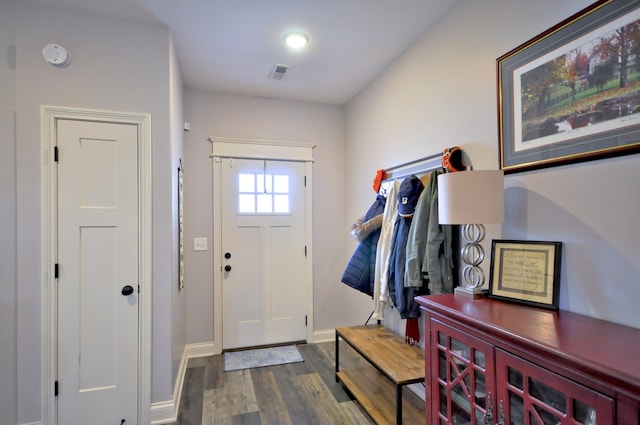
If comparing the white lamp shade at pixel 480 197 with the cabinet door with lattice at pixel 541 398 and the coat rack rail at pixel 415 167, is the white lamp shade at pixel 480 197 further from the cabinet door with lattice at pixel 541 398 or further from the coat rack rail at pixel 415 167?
the coat rack rail at pixel 415 167

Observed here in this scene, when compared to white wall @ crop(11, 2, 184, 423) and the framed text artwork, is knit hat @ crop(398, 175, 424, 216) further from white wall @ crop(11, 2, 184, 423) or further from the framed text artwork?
A: white wall @ crop(11, 2, 184, 423)

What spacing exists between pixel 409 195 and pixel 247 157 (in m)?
1.93

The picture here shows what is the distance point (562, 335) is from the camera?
1.08m

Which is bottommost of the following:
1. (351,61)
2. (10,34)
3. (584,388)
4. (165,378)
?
(165,378)

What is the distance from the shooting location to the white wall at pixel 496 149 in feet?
4.01

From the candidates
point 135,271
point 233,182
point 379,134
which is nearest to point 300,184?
point 233,182

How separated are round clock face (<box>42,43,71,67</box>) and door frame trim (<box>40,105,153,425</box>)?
0.95 feet

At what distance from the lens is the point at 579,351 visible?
0.95 meters

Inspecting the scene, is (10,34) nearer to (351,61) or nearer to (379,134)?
(351,61)

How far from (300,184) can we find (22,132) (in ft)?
7.76

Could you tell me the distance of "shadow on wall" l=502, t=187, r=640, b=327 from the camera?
121cm

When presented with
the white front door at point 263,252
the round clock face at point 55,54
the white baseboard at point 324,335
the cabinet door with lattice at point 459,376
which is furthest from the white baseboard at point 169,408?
the round clock face at point 55,54

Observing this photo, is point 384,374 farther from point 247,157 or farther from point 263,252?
point 247,157

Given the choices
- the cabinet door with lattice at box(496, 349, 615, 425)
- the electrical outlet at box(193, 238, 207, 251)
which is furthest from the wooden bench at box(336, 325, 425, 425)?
the electrical outlet at box(193, 238, 207, 251)
